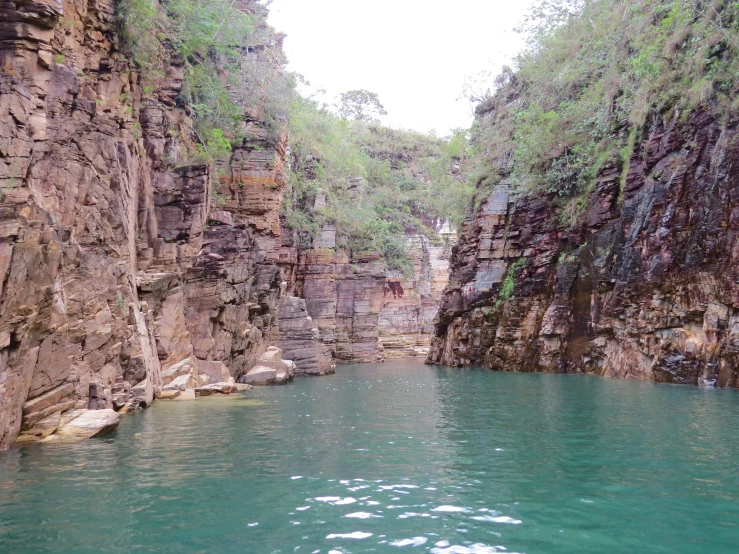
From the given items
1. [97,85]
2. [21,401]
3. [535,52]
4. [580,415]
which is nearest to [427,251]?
[535,52]

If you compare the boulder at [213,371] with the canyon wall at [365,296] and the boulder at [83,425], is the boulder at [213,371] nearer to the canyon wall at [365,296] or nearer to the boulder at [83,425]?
the boulder at [83,425]

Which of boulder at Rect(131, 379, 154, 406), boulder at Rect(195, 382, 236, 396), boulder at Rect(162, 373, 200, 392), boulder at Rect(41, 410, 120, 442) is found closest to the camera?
boulder at Rect(41, 410, 120, 442)

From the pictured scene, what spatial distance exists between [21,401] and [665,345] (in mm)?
20895

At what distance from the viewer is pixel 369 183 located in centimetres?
6894

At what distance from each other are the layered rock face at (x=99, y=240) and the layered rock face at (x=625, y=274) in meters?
13.4

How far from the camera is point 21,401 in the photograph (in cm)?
1152

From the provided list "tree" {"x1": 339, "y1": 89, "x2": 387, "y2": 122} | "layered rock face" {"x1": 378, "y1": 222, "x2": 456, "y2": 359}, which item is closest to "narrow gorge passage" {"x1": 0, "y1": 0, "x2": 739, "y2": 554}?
"layered rock face" {"x1": 378, "y1": 222, "x2": 456, "y2": 359}

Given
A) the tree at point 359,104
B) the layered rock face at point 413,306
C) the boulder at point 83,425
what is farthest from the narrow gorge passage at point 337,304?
the tree at point 359,104

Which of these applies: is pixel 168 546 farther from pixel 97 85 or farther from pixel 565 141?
pixel 565 141

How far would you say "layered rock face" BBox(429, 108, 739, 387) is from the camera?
20.5 metres

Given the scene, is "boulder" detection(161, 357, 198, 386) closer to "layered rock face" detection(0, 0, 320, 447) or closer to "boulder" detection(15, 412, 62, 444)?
"layered rock face" detection(0, 0, 320, 447)

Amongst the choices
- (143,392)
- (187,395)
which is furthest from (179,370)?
(143,392)

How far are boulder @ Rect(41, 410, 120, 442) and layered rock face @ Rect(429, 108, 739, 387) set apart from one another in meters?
18.3

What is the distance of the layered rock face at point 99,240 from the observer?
11.9 metres
